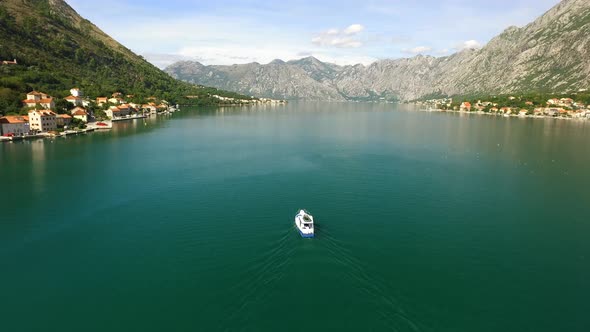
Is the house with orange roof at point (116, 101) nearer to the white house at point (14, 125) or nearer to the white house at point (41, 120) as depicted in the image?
the white house at point (41, 120)

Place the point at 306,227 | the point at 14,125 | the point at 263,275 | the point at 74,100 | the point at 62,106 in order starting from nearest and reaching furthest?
the point at 263,275, the point at 306,227, the point at 14,125, the point at 62,106, the point at 74,100

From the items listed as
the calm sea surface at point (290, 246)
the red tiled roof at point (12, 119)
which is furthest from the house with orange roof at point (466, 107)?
the red tiled roof at point (12, 119)

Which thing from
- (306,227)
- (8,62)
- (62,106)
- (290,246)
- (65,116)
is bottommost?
(290,246)

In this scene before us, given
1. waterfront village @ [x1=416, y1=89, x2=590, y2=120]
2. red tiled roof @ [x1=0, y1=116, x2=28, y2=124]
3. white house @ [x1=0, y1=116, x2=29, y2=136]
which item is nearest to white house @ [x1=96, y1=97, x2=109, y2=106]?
red tiled roof @ [x1=0, y1=116, x2=28, y2=124]

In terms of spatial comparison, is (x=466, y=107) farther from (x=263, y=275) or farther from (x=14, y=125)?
(x=263, y=275)

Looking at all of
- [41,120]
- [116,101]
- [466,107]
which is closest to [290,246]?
[41,120]

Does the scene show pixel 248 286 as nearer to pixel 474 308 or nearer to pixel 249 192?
pixel 474 308

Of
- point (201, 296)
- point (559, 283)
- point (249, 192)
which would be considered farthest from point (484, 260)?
point (249, 192)

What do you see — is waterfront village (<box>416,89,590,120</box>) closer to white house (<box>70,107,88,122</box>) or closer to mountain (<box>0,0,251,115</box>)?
mountain (<box>0,0,251,115</box>)
